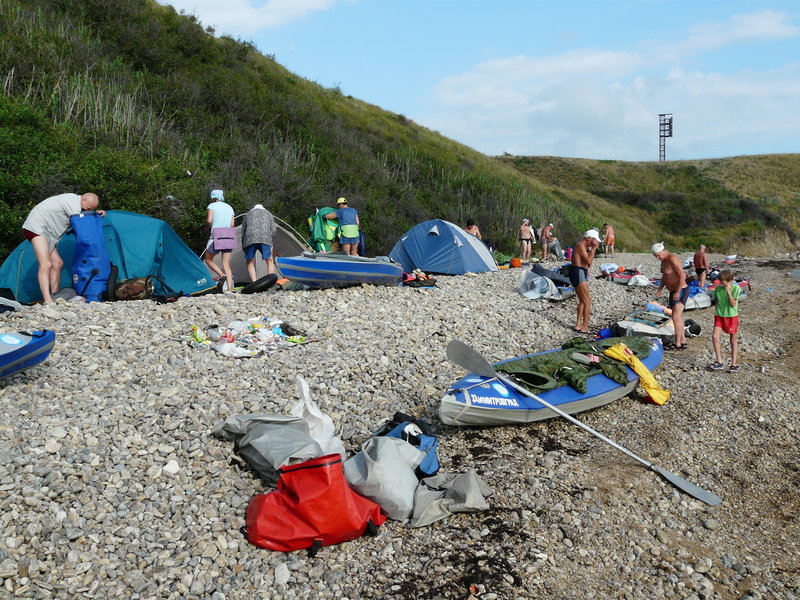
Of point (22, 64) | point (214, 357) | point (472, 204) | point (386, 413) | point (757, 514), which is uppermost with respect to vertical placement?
point (22, 64)

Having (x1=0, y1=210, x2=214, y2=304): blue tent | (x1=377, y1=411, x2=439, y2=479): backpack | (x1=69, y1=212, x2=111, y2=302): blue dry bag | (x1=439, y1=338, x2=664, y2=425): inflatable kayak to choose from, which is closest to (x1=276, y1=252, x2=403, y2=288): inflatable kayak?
(x1=0, y1=210, x2=214, y2=304): blue tent

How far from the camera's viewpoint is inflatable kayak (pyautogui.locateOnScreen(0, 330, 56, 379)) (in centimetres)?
556

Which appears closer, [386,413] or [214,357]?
[386,413]

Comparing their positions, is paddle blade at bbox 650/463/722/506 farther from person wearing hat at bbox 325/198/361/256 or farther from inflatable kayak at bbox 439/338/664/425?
person wearing hat at bbox 325/198/361/256

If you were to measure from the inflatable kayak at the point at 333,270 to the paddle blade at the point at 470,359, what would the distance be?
4594 mm

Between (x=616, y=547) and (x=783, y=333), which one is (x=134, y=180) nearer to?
(x=616, y=547)

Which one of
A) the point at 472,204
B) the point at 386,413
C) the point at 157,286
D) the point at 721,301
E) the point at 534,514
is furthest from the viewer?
the point at 472,204

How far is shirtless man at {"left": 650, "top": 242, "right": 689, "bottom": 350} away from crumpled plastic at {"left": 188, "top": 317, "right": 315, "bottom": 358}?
19.1 feet

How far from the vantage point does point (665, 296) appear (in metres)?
15.2

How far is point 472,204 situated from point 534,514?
22.5 meters

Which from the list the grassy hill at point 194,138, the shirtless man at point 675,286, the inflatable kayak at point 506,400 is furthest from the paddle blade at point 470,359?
the grassy hill at point 194,138

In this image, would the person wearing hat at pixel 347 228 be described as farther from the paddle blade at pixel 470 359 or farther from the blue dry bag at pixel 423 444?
the blue dry bag at pixel 423 444

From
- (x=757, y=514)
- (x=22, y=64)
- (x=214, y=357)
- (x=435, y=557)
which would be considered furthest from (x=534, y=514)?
(x=22, y=64)

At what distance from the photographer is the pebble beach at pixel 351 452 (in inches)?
163
